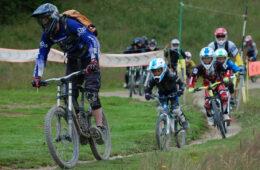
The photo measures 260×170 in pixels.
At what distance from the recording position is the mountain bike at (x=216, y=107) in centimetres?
1182

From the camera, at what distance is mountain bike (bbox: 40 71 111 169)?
6905 millimetres

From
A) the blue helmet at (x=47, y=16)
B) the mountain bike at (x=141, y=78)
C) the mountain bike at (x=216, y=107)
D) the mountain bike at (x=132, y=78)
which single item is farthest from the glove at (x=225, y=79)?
Answer: the mountain bike at (x=141, y=78)

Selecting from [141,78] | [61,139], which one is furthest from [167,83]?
[141,78]

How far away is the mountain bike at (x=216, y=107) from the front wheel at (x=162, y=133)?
188cm

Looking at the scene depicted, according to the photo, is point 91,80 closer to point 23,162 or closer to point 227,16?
point 23,162

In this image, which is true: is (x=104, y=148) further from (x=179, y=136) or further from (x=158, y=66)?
(x=179, y=136)

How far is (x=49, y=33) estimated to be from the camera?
24.0 ft

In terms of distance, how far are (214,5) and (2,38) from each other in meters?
18.0

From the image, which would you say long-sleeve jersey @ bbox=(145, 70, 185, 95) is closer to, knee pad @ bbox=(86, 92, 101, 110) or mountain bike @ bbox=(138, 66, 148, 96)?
knee pad @ bbox=(86, 92, 101, 110)

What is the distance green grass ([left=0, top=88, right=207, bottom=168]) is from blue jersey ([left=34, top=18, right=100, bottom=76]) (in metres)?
1.55

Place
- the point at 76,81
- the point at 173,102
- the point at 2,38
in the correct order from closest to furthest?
1. the point at 76,81
2. the point at 173,102
3. the point at 2,38

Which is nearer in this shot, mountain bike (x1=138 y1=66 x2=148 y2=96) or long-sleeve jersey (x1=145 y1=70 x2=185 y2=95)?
long-sleeve jersey (x1=145 y1=70 x2=185 y2=95)

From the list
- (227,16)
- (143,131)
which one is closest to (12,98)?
(143,131)

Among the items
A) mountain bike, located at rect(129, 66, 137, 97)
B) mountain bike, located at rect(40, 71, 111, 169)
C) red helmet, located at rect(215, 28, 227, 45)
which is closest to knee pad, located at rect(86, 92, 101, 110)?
mountain bike, located at rect(40, 71, 111, 169)
